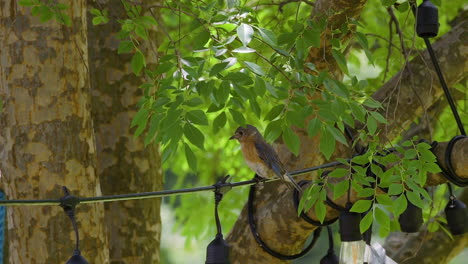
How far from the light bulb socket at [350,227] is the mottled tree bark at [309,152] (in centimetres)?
65

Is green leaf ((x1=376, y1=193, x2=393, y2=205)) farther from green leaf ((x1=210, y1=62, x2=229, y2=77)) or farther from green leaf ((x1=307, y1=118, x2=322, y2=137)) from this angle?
green leaf ((x1=210, y1=62, x2=229, y2=77))

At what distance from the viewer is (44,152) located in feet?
7.86

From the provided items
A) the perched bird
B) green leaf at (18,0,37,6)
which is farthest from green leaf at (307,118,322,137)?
green leaf at (18,0,37,6)

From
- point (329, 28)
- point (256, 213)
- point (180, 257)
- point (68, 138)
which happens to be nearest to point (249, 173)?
point (256, 213)

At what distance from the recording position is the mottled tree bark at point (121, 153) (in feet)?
10.3

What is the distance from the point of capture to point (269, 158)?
2570 millimetres

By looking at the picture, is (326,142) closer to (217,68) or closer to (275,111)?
(275,111)

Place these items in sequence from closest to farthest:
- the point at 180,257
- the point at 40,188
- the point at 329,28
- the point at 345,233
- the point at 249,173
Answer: the point at 345,233 < the point at 40,188 < the point at 329,28 < the point at 249,173 < the point at 180,257

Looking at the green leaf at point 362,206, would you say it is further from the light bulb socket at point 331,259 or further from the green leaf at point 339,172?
the light bulb socket at point 331,259

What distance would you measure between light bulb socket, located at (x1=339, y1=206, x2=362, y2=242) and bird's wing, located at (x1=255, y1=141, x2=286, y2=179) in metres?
0.37

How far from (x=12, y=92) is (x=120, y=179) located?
2.68ft

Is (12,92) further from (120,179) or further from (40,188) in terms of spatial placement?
(120,179)

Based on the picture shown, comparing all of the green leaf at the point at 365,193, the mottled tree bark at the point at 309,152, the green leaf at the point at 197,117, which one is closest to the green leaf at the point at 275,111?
the green leaf at the point at 197,117

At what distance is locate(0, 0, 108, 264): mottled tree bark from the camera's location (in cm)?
238
